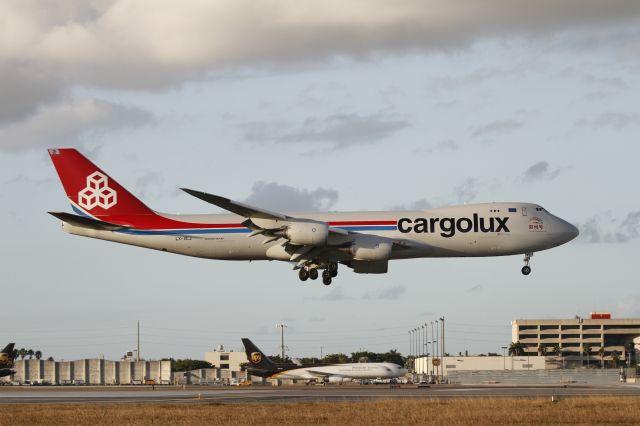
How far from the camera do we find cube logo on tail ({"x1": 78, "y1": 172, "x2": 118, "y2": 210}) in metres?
90.6

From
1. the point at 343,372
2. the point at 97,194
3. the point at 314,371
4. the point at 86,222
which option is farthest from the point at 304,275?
the point at 343,372

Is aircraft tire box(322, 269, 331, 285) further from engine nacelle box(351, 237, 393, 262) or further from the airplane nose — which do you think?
the airplane nose

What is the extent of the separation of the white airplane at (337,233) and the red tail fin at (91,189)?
45.7 inches

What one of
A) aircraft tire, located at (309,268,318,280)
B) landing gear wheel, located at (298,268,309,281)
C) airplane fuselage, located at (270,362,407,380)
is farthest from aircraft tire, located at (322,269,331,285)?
airplane fuselage, located at (270,362,407,380)

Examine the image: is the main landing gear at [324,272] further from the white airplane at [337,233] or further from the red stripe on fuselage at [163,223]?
the red stripe on fuselage at [163,223]

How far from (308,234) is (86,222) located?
67.9 ft

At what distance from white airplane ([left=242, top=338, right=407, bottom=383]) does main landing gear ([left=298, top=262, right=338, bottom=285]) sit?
70454mm

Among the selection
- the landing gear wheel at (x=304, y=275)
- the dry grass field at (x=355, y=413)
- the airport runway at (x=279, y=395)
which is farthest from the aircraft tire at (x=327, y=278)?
the dry grass field at (x=355, y=413)

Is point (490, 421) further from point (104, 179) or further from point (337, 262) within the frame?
point (104, 179)

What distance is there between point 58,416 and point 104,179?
35.3 m

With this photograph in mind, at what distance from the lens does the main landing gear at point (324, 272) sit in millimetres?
84625

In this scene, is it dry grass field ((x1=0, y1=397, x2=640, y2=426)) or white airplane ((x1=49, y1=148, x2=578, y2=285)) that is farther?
white airplane ((x1=49, y1=148, x2=578, y2=285))

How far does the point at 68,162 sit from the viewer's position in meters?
93.1

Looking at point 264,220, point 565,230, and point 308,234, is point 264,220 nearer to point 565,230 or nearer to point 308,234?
point 308,234
